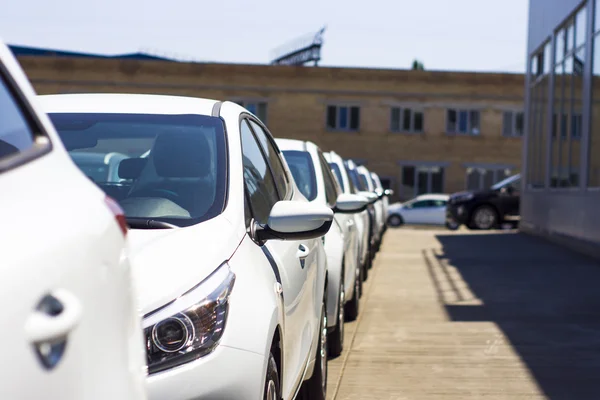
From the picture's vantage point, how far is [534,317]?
10617 millimetres

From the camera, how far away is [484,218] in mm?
32344

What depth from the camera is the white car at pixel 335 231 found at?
7.77 metres

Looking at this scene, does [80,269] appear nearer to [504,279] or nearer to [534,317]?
[534,317]

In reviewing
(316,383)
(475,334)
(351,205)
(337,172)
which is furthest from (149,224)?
(337,172)

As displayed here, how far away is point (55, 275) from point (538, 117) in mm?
27037

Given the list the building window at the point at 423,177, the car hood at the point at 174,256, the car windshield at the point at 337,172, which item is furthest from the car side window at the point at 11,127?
the building window at the point at 423,177

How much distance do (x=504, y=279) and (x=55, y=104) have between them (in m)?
10.7

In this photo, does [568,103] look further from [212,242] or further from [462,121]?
[462,121]

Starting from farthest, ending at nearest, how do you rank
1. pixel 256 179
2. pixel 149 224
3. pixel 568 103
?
1. pixel 568 103
2. pixel 256 179
3. pixel 149 224

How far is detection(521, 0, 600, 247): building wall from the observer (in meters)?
19.3

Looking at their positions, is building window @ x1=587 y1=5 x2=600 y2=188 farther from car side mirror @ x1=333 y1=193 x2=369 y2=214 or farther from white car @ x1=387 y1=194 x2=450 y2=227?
white car @ x1=387 y1=194 x2=450 y2=227

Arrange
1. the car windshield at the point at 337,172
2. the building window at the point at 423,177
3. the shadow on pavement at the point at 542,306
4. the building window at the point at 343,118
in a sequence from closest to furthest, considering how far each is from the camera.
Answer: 1. the shadow on pavement at the point at 542,306
2. the car windshield at the point at 337,172
3. the building window at the point at 343,118
4. the building window at the point at 423,177

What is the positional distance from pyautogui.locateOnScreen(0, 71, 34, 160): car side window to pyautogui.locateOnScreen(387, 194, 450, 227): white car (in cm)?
4433

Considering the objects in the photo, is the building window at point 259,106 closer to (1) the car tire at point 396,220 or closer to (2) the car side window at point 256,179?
(1) the car tire at point 396,220
